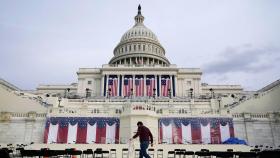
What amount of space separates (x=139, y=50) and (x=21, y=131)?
66035mm

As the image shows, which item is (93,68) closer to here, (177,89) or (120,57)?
(120,57)

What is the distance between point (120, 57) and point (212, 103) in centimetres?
4884

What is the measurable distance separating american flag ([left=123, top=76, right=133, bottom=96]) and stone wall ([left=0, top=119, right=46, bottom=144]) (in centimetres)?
3711

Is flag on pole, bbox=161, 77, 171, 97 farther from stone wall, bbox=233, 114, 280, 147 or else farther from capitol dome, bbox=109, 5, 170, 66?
stone wall, bbox=233, 114, 280, 147

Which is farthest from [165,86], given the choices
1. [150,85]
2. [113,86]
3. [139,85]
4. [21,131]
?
[21,131]

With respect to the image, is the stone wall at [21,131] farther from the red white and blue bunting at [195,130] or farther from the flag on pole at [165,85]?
the flag on pole at [165,85]

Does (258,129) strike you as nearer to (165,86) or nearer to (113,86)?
(165,86)

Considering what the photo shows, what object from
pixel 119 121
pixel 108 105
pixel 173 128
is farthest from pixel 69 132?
pixel 108 105

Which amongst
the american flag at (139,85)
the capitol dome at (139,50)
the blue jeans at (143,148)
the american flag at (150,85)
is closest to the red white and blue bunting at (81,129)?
the blue jeans at (143,148)

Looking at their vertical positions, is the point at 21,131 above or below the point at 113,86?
below

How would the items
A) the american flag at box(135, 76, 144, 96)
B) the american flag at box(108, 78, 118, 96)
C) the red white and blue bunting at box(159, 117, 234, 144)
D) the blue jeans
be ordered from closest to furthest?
the blue jeans, the red white and blue bunting at box(159, 117, 234, 144), the american flag at box(135, 76, 144, 96), the american flag at box(108, 78, 118, 96)

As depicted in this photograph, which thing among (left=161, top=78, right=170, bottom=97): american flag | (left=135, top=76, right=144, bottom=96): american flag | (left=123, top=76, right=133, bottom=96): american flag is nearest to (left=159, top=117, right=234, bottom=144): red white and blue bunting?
(left=161, top=78, right=170, bottom=97): american flag

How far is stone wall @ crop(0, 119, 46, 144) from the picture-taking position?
40.1m

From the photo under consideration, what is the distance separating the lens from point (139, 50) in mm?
102312
